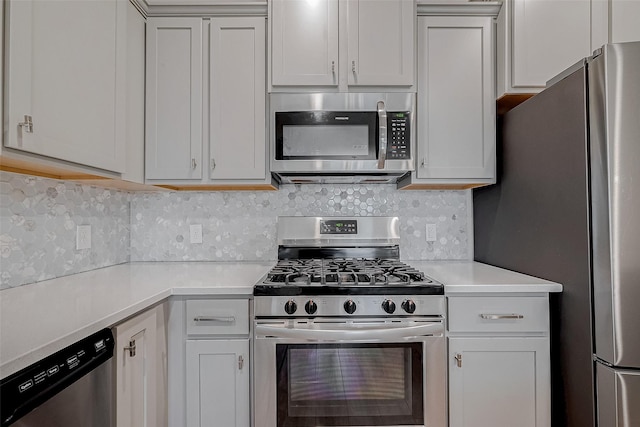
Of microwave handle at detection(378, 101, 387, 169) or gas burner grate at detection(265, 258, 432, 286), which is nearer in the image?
gas burner grate at detection(265, 258, 432, 286)

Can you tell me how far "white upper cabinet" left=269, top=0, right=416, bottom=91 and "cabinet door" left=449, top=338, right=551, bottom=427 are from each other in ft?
4.34

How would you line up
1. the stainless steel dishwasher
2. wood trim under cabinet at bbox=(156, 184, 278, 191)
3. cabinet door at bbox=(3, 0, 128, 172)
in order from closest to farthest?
the stainless steel dishwasher, cabinet door at bbox=(3, 0, 128, 172), wood trim under cabinet at bbox=(156, 184, 278, 191)

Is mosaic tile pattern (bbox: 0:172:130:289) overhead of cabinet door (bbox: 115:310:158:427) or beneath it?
overhead

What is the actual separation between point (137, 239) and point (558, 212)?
224cm

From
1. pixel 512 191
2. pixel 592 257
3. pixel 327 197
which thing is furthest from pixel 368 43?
pixel 592 257

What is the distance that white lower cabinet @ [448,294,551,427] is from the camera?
1.56 meters

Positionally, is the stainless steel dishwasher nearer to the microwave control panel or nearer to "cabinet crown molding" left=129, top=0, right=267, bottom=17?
the microwave control panel

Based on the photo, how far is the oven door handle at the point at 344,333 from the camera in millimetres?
1522

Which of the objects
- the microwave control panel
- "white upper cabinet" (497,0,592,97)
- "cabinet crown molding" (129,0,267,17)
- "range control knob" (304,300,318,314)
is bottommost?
"range control knob" (304,300,318,314)

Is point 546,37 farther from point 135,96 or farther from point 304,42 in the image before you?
point 135,96

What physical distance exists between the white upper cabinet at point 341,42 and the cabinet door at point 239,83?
0.09m

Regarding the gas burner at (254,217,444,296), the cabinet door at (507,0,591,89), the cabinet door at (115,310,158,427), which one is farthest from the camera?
the cabinet door at (507,0,591,89)

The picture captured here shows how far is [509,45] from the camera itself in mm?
1898

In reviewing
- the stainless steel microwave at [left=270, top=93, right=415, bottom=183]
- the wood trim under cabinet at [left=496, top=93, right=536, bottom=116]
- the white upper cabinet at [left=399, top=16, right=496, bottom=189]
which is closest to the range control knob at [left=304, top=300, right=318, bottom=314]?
the stainless steel microwave at [left=270, top=93, right=415, bottom=183]
